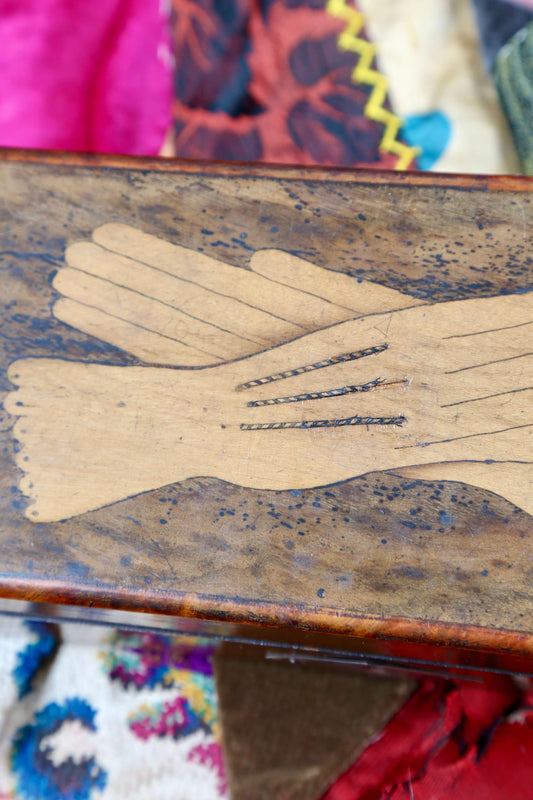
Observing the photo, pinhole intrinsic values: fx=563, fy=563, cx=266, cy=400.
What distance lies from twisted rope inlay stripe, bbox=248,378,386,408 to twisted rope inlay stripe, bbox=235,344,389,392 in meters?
0.02

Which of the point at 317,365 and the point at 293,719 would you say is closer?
the point at 317,365

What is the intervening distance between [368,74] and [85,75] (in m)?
0.38

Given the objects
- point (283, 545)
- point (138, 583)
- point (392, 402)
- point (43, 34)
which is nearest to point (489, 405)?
point (392, 402)

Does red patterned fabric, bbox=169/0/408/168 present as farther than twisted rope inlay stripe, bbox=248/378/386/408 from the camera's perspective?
Yes

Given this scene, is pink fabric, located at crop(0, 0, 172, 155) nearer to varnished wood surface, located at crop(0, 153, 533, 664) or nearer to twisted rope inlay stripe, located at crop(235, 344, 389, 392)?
varnished wood surface, located at crop(0, 153, 533, 664)

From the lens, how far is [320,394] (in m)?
0.49

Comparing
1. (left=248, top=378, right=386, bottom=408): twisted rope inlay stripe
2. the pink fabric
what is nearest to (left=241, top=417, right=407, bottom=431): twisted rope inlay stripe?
(left=248, top=378, right=386, bottom=408): twisted rope inlay stripe

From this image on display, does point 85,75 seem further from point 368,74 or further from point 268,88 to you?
point 368,74

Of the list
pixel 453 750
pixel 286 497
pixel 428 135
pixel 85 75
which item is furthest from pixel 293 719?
pixel 85 75

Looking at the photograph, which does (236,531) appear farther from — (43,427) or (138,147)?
(138,147)

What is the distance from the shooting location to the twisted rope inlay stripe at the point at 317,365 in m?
0.49

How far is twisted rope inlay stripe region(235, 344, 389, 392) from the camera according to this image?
1.62 feet

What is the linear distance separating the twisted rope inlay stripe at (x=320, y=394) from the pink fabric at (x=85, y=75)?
484 mm

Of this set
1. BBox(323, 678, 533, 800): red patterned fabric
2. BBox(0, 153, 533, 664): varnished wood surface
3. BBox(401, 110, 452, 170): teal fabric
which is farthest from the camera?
BBox(401, 110, 452, 170): teal fabric
